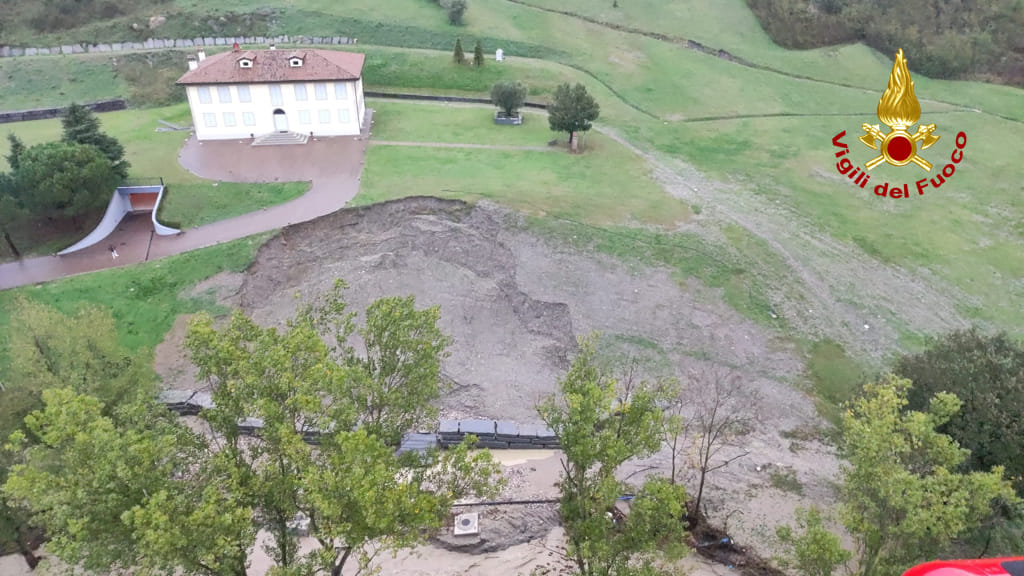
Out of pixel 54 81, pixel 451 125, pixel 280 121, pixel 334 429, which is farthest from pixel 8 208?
pixel 54 81

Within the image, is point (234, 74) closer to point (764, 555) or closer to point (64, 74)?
point (64, 74)

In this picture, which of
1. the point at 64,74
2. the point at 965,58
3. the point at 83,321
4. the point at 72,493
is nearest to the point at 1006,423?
the point at 72,493

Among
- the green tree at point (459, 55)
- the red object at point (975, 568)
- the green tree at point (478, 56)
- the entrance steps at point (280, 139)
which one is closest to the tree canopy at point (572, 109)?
the green tree at point (478, 56)

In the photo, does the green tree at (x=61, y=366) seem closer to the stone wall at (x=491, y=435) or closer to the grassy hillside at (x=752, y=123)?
the stone wall at (x=491, y=435)

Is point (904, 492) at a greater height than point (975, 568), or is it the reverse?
point (975, 568)

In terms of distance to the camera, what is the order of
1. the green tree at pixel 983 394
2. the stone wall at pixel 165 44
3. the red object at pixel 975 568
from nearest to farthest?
the red object at pixel 975 568
the green tree at pixel 983 394
the stone wall at pixel 165 44

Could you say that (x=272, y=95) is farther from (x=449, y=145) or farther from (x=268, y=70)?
(x=449, y=145)
